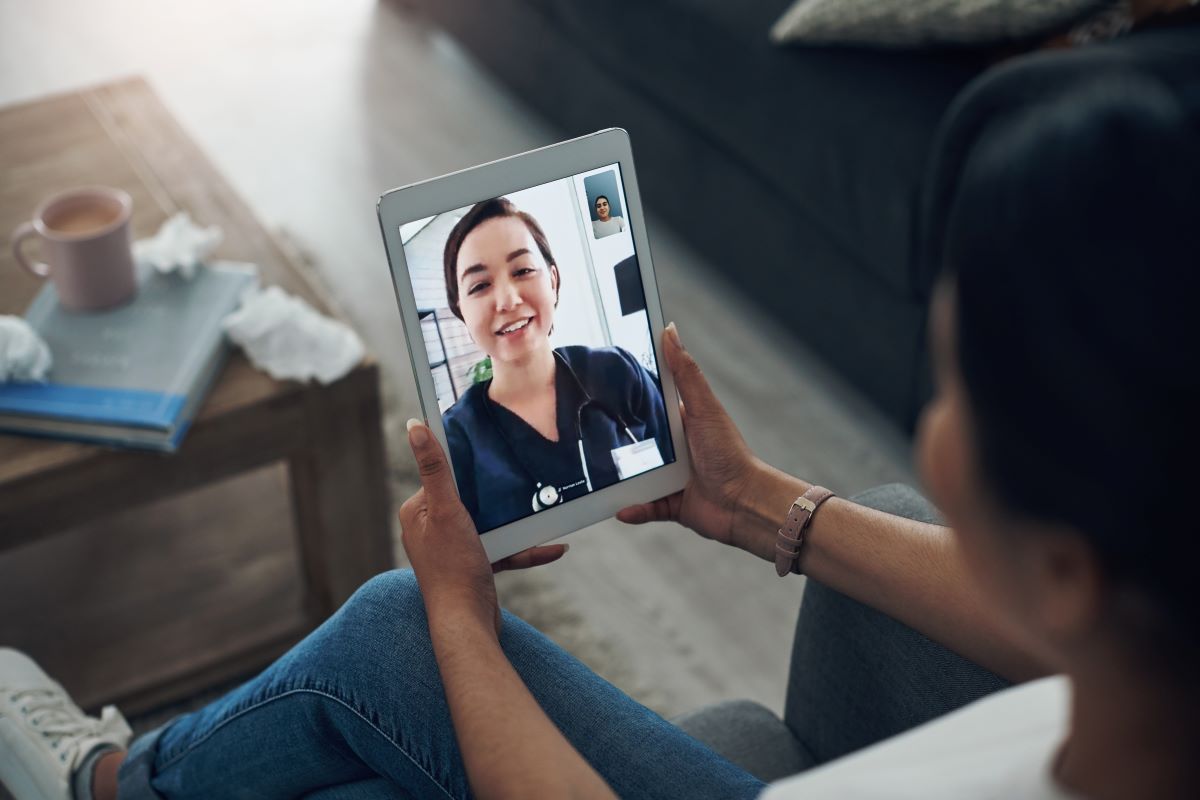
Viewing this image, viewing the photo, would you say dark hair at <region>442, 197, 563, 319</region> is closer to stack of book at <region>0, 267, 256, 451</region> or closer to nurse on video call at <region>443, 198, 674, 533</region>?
nurse on video call at <region>443, 198, 674, 533</region>

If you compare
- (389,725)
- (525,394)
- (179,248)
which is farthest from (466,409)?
(179,248)

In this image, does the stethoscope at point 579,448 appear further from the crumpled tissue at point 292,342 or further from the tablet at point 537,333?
the crumpled tissue at point 292,342

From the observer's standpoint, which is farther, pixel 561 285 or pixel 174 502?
pixel 174 502

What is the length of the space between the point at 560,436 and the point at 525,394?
0.17 ft

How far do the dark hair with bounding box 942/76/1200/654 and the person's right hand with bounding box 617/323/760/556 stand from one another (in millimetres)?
549

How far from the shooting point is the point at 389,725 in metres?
0.90

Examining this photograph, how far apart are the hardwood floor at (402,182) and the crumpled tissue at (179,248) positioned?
0.51 metres

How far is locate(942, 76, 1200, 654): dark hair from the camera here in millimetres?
435

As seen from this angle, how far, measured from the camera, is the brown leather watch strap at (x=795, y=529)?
99cm

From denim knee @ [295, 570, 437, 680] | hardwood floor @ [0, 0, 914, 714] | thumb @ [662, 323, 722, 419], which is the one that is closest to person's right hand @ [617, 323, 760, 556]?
thumb @ [662, 323, 722, 419]

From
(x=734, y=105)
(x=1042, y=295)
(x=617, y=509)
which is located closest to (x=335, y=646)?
(x=617, y=509)

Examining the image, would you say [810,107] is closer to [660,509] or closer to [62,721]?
[660,509]

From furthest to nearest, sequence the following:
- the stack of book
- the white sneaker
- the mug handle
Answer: the mug handle < the stack of book < the white sneaker

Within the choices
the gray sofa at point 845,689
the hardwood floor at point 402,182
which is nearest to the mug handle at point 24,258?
the hardwood floor at point 402,182
